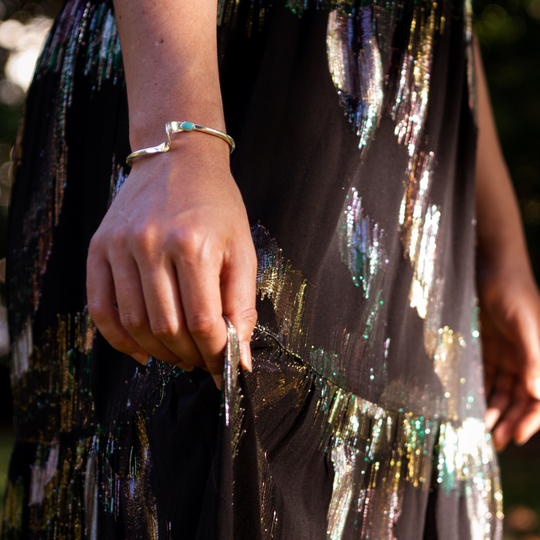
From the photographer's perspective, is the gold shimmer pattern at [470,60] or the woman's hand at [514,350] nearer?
the gold shimmer pattern at [470,60]

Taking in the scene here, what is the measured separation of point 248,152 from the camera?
26.2 inches

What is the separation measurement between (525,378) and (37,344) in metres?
0.98

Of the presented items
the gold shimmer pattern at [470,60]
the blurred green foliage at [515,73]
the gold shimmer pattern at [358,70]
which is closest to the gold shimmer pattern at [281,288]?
the gold shimmer pattern at [358,70]

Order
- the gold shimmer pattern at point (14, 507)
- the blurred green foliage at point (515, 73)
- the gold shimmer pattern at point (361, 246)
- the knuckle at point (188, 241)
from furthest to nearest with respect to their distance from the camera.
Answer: the blurred green foliage at point (515, 73), the gold shimmer pattern at point (14, 507), the gold shimmer pattern at point (361, 246), the knuckle at point (188, 241)

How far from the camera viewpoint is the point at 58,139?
2.78 feet

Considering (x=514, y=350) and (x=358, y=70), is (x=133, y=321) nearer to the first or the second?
(x=358, y=70)

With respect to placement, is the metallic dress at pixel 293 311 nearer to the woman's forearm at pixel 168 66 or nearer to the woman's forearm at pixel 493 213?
the woman's forearm at pixel 168 66

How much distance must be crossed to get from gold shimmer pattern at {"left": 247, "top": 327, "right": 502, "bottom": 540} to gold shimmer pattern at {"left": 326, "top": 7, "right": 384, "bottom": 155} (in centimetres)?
34

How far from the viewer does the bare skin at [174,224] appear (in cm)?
46

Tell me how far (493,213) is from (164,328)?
958mm

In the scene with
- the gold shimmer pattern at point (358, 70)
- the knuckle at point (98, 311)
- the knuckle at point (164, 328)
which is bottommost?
the knuckle at point (164, 328)

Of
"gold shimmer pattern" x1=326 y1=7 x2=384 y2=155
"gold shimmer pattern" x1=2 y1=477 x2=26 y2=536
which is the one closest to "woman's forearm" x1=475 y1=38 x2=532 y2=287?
"gold shimmer pattern" x1=326 y1=7 x2=384 y2=155

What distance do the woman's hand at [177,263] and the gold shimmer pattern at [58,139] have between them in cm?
37

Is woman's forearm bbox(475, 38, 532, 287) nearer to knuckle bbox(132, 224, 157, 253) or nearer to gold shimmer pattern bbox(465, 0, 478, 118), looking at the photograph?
gold shimmer pattern bbox(465, 0, 478, 118)
